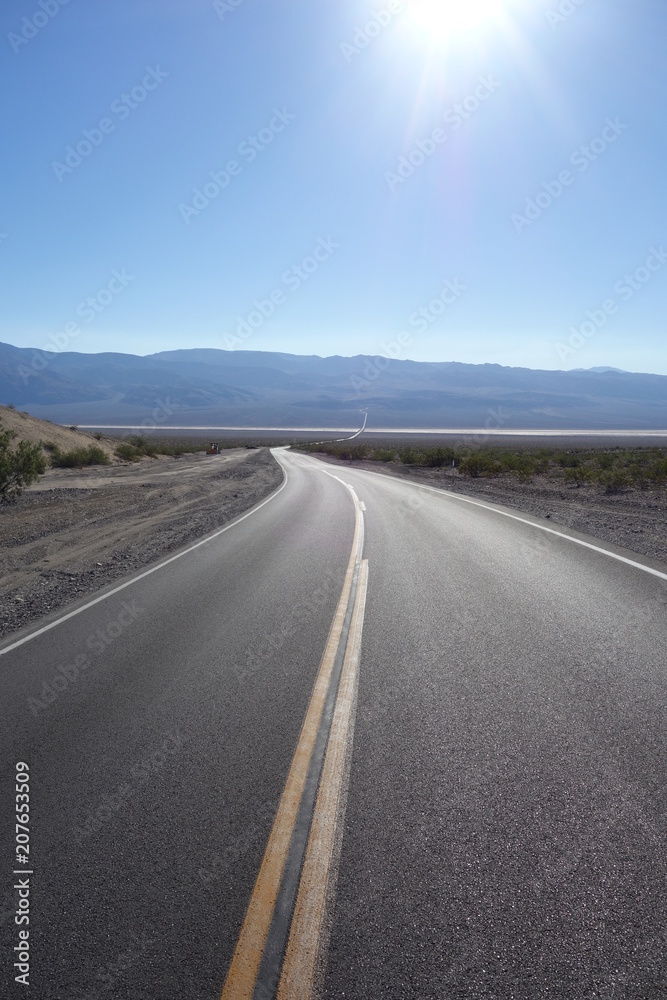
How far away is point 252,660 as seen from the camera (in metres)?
5.70

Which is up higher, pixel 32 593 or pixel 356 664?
pixel 356 664

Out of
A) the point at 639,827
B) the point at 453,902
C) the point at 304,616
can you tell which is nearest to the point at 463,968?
the point at 453,902

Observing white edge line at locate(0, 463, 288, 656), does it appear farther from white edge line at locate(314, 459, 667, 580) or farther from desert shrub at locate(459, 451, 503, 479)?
desert shrub at locate(459, 451, 503, 479)

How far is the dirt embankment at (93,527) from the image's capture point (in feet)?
31.0

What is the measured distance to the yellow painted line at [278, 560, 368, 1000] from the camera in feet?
7.51

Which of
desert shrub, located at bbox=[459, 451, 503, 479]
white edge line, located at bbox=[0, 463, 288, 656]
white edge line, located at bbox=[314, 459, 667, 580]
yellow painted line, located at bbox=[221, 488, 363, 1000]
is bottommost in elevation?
white edge line, located at bbox=[0, 463, 288, 656]

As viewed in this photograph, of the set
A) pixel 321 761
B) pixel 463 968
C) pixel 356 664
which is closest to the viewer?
pixel 463 968

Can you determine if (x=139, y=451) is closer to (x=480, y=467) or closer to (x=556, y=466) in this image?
(x=480, y=467)

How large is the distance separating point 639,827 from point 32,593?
8554 mm

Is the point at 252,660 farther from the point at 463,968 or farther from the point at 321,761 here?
the point at 463,968

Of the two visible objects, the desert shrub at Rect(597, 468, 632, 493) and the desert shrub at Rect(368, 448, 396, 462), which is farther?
the desert shrub at Rect(368, 448, 396, 462)

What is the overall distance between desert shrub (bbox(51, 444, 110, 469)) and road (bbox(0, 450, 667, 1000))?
3117cm

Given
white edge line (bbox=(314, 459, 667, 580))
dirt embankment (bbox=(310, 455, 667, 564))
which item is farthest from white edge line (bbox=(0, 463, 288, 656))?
dirt embankment (bbox=(310, 455, 667, 564))

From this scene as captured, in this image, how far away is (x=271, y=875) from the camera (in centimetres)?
281
